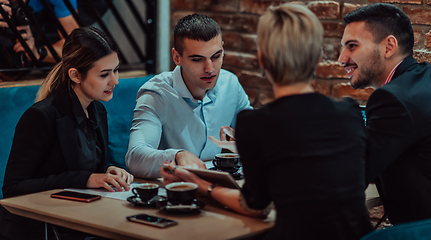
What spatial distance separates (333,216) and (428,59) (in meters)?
1.66

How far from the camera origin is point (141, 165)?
191cm

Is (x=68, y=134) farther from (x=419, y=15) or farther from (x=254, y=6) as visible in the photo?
(x=419, y=15)

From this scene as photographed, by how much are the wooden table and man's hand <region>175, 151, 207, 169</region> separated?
198mm

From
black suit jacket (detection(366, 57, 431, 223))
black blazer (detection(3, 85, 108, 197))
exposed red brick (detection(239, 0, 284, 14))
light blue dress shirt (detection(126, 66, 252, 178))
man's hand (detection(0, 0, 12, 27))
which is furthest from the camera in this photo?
exposed red brick (detection(239, 0, 284, 14))

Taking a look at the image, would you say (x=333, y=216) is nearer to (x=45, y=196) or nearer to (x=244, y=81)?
(x=45, y=196)

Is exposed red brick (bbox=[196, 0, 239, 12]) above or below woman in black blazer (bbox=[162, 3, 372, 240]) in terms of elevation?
above

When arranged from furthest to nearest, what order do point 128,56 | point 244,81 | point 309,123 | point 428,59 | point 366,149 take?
point 128,56 < point 244,81 < point 428,59 < point 366,149 < point 309,123

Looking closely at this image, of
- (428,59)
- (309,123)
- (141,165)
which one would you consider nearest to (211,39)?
(141,165)

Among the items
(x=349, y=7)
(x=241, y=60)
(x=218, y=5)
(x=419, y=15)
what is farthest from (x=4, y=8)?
(x=419, y=15)

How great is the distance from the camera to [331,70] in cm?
292

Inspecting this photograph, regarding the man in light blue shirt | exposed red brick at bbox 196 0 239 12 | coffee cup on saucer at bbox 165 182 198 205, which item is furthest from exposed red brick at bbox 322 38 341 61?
coffee cup on saucer at bbox 165 182 198 205

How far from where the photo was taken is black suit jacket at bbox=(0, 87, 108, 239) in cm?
175

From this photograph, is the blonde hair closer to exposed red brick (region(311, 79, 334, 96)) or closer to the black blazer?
the black blazer

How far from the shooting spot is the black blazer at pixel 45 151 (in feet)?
5.73
